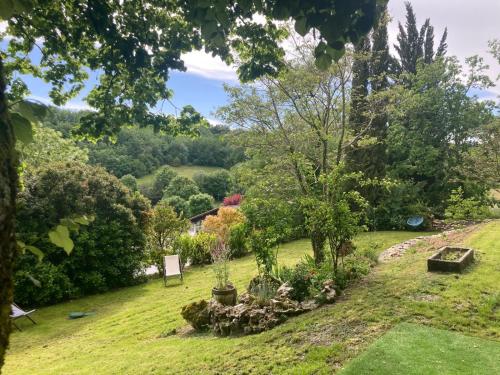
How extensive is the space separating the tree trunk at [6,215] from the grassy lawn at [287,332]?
3285mm

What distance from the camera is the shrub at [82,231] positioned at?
9.67 metres

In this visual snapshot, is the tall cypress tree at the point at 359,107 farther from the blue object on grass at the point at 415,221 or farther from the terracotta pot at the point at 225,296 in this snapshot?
the terracotta pot at the point at 225,296

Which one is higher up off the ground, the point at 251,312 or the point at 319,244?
the point at 319,244

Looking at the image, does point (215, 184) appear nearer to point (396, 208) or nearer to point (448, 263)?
point (396, 208)

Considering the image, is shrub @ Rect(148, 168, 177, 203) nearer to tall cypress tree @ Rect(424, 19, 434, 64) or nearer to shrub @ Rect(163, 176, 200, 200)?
shrub @ Rect(163, 176, 200, 200)

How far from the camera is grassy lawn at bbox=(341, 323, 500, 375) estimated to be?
3.46m

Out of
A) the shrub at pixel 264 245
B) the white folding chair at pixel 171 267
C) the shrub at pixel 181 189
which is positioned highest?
the shrub at pixel 181 189

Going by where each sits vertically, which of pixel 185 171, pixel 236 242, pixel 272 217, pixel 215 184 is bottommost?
pixel 236 242

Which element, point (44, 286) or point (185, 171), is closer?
point (44, 286)

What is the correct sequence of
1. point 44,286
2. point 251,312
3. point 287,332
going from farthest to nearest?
point 44,286 → point 251,312 → point 287,332

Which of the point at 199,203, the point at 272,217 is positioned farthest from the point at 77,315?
the point at 199,203

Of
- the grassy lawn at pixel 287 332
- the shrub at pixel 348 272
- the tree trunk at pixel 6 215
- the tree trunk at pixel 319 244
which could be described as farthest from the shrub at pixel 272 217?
the tree trunk at pixel 6 215

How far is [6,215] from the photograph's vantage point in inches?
33.4

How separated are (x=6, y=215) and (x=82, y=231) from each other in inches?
398
